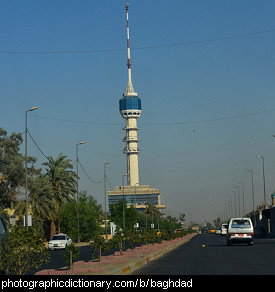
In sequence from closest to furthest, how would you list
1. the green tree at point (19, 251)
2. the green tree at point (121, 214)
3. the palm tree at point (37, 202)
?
the green tree at point (19, 251) → the palm tree at point (37, 202) → the green tree at point (121, 214)

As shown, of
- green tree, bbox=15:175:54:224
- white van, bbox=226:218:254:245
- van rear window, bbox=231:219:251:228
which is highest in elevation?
green tree, bbox=15:175:54:224

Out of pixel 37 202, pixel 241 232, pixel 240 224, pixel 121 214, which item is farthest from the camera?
pixel 121 214

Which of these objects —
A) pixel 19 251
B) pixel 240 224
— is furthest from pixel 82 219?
pixel 19 251

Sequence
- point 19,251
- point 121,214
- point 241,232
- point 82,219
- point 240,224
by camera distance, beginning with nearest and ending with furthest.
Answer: point 19,251, point 241,232, point 240,224, point 82,219, point 121,214

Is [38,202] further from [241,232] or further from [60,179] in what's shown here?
[241,232]

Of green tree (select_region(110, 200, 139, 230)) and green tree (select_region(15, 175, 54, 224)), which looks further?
green tree (select_region(110, 200, 139, 230))

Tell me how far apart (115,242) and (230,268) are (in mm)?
11206

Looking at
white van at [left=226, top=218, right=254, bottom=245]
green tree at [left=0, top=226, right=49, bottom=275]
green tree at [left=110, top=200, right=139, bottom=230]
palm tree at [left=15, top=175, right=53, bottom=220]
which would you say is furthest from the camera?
green tree at [left=110, top=200, right=139, bottom=230]

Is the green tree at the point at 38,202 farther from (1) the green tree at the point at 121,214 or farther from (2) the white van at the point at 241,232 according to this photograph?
(1) the green tree at the point at 121,214

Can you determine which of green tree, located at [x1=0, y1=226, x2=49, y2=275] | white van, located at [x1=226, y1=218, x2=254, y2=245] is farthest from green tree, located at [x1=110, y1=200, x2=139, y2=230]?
green tree, located at [x1=0, y1=226, x2=49, y2=275]

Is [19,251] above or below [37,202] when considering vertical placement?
below

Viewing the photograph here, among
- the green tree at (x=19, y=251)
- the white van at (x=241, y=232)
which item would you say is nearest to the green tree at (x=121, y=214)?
the white van at (x=241, y=232)

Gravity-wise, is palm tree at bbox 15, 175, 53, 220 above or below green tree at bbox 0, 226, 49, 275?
above

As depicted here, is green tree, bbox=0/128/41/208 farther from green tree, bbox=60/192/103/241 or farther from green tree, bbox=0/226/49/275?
green tree, bbox=0/226/49/275
